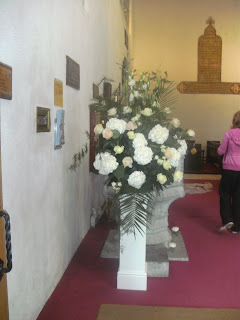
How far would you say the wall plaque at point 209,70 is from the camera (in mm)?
11102

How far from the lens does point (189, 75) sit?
1127 centimetres

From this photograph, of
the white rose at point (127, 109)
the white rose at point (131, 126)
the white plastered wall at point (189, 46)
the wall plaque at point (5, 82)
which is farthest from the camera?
the white plastered wall at point (189, 46)

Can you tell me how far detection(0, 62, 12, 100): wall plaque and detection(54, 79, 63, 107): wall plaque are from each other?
890mm

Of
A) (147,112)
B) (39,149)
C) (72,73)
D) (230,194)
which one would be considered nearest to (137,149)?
(147,112)

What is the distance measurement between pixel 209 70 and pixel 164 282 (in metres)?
9.42

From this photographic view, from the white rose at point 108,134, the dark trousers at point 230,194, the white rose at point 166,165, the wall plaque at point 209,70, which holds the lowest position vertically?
the dark trousers at point 230,194

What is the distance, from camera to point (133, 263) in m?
2.88

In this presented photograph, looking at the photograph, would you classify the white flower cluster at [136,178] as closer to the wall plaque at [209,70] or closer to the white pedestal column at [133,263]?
the white pedestal column at [133,263]

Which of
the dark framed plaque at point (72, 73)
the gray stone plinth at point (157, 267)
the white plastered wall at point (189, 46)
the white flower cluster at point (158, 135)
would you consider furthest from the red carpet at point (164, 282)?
the white plastered wall at point (189, 46)

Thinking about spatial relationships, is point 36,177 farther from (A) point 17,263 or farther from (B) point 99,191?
(B) point 99,191

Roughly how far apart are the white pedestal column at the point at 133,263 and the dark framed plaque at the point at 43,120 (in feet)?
3.56

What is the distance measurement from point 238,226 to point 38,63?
3249 millimetres

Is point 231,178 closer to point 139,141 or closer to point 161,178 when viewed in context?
point 161,178

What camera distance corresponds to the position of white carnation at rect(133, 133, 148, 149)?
2.51 m
